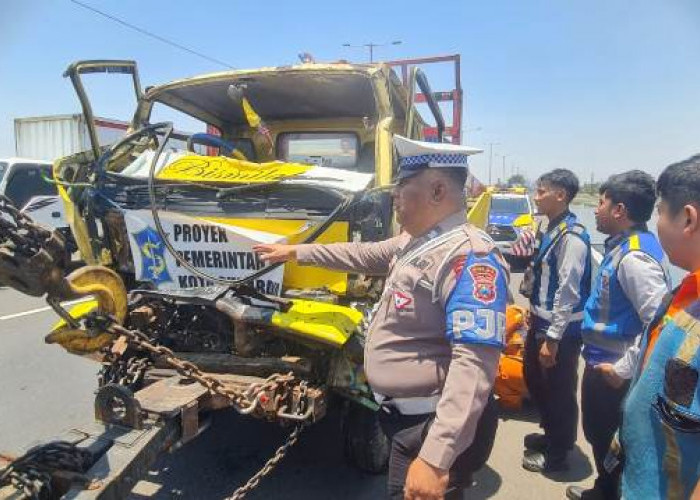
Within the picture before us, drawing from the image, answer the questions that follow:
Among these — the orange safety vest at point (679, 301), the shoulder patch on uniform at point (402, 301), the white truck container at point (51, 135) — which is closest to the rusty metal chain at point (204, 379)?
the shoulder patch on uniform at point (402, 301)

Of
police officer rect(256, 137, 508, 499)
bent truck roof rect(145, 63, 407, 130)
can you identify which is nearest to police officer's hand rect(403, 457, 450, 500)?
police officer rect(256, 137, 508, 499)

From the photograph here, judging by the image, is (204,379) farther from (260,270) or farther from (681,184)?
(681,184)

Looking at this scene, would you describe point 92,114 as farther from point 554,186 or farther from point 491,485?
point 491,485

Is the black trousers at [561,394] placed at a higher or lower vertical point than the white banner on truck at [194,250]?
lower

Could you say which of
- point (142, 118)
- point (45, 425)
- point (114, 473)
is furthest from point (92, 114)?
point (114, 473)

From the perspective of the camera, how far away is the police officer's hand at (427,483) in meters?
1.69

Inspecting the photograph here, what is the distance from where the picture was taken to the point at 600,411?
2979mm

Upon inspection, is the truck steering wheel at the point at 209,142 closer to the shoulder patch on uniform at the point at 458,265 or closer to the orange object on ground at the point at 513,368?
the orange object on ground at the point at 513,368

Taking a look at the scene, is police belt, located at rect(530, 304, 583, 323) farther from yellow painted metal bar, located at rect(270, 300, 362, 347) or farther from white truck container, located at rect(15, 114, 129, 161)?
white truck container, located at rect(15, 114, 129, 161)

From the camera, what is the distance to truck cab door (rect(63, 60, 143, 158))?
354 centimetres

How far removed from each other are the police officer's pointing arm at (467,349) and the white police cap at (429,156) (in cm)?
40

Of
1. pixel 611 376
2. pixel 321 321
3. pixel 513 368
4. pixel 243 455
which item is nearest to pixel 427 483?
pixel 321 321

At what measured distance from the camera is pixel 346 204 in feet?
10.3

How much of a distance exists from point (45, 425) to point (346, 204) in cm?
293
